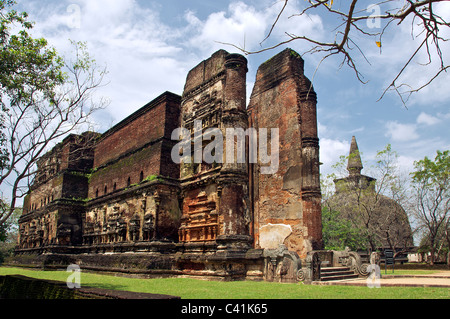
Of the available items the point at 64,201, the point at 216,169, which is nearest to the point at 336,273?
the point at 216,169

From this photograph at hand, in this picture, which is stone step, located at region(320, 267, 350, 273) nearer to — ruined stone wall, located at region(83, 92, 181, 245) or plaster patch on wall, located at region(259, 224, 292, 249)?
plaster patch on wall, located at region(259, 224, 292, 249)

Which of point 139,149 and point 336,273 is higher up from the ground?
point 139,149

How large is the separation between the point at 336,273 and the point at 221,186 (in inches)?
179

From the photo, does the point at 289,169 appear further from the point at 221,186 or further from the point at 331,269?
the point at 331,269

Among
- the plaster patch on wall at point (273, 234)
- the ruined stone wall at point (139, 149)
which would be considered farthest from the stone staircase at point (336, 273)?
the ruined stone wall at point (139, 149)

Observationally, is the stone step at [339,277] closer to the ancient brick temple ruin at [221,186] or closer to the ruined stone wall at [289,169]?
the ancient brick temple ruin at [221,186]

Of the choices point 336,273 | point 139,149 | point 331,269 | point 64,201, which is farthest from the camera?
point 64,201

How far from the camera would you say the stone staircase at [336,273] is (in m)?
10.2

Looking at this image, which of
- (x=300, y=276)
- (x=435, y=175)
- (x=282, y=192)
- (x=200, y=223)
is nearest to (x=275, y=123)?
(x=282, y=192)

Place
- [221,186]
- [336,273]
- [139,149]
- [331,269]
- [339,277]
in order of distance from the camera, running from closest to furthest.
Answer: [339,277] → [336,273] → [331,269] → [221,186] → [139,149]

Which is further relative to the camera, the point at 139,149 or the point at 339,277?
the point at 139,149

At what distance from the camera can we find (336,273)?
10.7 meters

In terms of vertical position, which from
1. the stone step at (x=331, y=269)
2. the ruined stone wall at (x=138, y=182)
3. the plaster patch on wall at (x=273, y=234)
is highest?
the ruined stone wall at (x=138, y=182)
